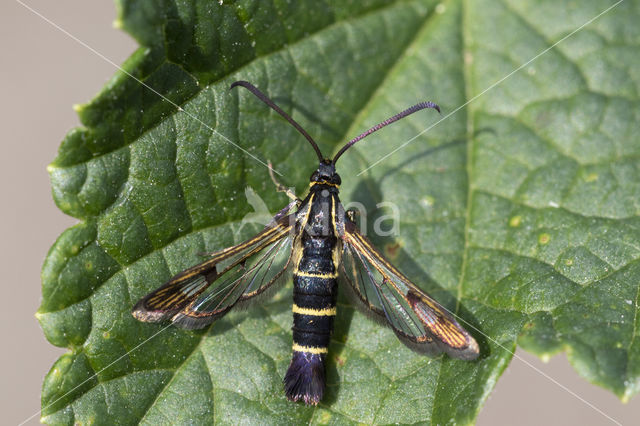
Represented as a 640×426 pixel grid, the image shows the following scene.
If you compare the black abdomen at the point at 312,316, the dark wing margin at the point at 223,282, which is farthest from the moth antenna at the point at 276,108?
the black abdomen at the point at 312,316

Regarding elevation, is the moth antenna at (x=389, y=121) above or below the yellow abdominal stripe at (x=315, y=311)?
above

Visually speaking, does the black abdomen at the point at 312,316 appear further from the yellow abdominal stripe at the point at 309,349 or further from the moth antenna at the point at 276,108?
the moth antenna at the point at 276,108

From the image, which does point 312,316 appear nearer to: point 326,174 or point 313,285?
point 313,285

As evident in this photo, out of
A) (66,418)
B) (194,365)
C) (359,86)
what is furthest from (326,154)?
(66,418)

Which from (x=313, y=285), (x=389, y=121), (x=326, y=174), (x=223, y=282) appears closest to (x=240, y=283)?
(x=223, y=282)

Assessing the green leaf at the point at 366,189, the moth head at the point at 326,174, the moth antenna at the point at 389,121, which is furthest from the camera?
the moth antenna at the point at 389,121

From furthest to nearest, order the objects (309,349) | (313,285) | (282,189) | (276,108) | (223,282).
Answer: (282,189) < (276,108) < (223,282) < (313,285) < (309,349)

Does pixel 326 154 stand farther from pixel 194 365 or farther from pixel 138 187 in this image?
pixel 194 365
